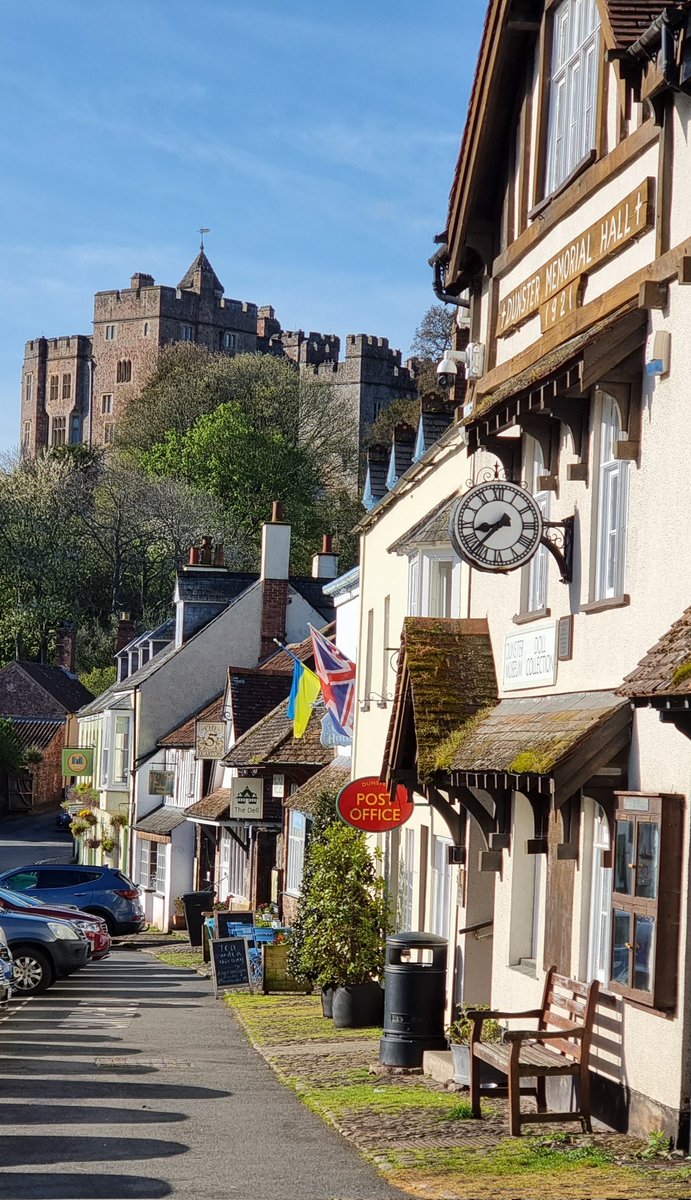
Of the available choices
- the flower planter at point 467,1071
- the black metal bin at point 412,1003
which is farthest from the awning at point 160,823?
the flower planter at point 467,1071

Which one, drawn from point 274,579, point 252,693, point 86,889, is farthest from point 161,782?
point 86,889

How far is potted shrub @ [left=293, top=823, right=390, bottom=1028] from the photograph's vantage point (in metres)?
20.3

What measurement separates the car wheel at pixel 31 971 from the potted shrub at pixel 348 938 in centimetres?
639

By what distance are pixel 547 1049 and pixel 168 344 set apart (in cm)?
12109

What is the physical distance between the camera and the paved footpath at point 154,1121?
994 centimetres

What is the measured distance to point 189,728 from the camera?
153ft

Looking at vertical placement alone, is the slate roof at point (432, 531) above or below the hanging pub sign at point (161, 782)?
above

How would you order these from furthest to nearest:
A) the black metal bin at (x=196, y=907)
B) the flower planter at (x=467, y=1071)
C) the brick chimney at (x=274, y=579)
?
the brick chimney at (x=274, y=579) → the black metal bin at (x=196, y=907) → the flower planter at (x=467, y=1071)

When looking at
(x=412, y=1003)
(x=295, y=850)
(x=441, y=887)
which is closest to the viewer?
(x=412, y=1003)

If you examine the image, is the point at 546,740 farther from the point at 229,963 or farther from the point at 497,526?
the point at 229,963

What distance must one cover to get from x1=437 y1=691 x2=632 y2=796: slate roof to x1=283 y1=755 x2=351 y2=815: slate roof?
11712 millimetres

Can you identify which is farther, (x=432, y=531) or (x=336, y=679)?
(x=336, y=679)

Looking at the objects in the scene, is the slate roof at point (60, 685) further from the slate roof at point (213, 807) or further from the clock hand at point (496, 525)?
the clock hand at point (496, 525)

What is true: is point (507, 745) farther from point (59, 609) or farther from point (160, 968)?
point (59, 609)
